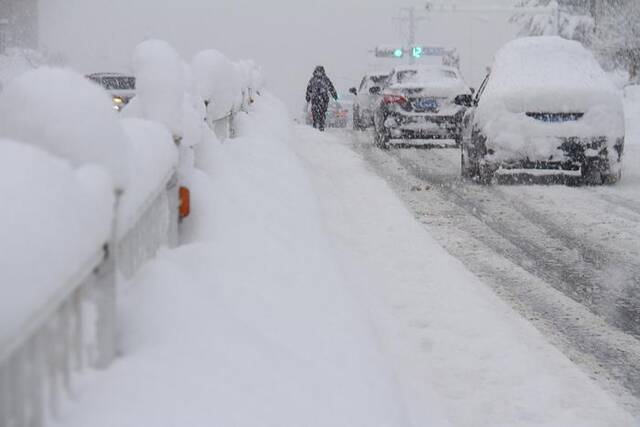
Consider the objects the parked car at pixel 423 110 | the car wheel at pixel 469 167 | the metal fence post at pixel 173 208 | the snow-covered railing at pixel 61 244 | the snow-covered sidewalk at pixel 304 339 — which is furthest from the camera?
the parked car at pixel 423 110

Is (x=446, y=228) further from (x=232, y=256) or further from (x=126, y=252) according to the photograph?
(x=126, y=252)

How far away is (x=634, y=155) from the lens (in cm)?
1744

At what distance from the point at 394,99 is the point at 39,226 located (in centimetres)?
A: 1714

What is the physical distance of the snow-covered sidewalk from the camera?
8.96 ft

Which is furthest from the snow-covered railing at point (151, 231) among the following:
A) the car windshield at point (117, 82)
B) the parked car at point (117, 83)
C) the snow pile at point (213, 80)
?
the car windshield at point (117, 82)

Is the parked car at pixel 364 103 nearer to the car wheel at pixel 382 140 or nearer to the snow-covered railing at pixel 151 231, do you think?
the car wheel at pixel 382 140

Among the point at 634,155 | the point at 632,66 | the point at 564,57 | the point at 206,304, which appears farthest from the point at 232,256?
the point at 632,66

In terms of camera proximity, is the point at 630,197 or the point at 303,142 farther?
the point at 303,142

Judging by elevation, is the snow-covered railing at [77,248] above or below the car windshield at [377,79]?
below

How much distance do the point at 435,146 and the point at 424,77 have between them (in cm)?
144

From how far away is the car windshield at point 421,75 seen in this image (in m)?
19.4

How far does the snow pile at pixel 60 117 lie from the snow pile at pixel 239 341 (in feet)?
1.98

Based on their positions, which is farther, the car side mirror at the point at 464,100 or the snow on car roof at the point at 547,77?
the car side mirror at the point at 464,100

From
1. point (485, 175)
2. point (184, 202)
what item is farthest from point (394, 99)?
point (184, 202)
